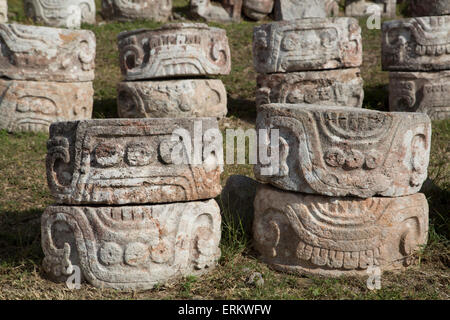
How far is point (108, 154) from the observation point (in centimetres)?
321

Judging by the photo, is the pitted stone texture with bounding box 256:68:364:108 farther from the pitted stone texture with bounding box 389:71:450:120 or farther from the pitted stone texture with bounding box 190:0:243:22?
the pitted stone texture with bounding box 190:0:243:22

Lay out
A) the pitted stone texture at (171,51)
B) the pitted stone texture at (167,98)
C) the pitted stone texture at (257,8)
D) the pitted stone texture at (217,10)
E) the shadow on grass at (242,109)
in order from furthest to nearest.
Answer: the pitted stone texture at (257,8) → the pitted stone texture at (217,10) → the shadow on grass at (242,109) → the pitted stone texture at (167,98) → the pitted stone texture at (171,51)

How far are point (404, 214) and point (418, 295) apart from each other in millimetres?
537

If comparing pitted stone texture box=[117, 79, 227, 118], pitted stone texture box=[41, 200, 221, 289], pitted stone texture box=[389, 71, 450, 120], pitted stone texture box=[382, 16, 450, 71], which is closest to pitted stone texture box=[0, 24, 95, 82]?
pitted stone texture box=[117, 79, 227, 118]

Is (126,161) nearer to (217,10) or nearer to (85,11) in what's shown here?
(85,11)

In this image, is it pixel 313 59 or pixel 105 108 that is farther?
pixel 105 108

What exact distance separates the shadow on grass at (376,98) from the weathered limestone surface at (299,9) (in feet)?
12.9

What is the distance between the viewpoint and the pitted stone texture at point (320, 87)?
22.6 feet

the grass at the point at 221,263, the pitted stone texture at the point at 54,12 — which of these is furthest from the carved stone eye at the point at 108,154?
the pitted stone texture at the point at 54,12

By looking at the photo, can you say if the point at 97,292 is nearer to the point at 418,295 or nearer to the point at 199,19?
the point at 418,295

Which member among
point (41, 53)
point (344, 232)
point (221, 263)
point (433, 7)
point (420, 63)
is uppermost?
point (433, 7)

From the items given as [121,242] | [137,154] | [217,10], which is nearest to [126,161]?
[137,154]

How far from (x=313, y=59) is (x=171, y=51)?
183cm

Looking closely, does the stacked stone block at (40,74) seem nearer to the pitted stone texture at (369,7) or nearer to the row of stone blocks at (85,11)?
the row of stone blocks at (85,11)
